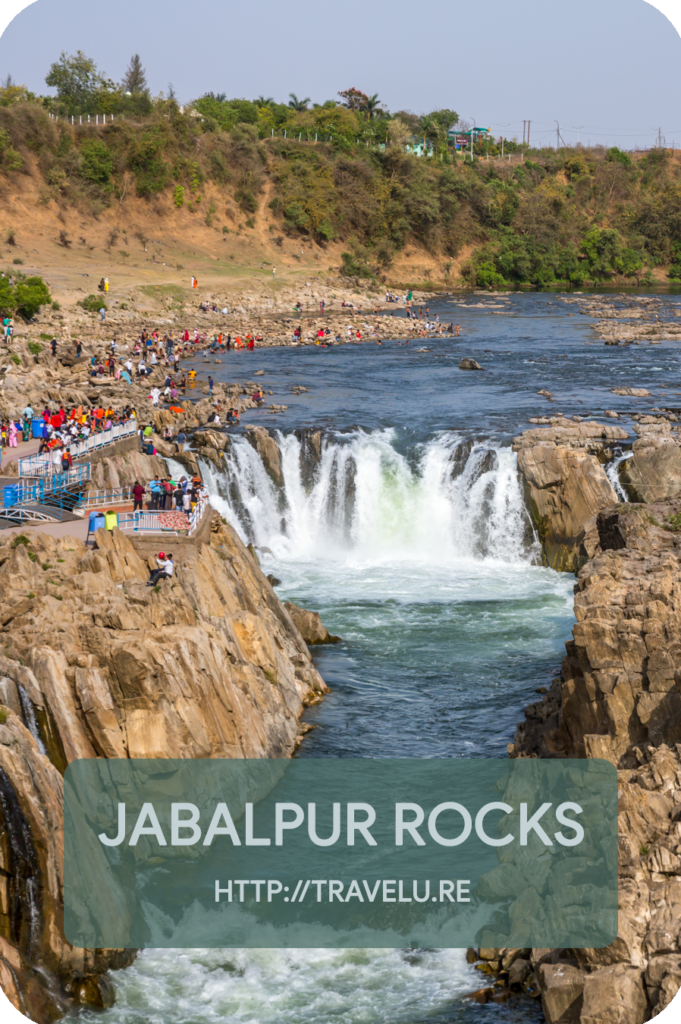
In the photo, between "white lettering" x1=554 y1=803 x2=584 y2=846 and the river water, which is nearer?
the river water

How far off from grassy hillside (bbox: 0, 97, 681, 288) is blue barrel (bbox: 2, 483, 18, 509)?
70454 mm

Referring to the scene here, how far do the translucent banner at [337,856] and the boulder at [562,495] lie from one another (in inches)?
697

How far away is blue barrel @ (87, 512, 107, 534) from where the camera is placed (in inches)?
1160

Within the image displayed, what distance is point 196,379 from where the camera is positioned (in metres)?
60.8

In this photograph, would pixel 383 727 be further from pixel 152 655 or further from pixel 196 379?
pixel 196 379

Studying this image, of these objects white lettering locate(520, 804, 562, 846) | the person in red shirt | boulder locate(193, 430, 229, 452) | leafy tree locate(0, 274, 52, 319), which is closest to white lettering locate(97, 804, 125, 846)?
white lettering locate(520, 804, 562, 846)

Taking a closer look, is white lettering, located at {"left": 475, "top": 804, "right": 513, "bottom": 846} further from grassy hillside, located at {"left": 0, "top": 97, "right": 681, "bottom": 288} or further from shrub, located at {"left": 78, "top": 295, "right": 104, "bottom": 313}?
grassy hillside, located at {"left": 0, "top": 97, "right": 681, "bottom": 288}

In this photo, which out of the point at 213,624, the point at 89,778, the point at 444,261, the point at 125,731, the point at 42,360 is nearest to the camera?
the point at 89,778

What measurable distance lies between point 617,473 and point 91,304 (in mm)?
45893

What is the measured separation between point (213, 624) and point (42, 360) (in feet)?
121

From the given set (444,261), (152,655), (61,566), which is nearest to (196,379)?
(61,566)

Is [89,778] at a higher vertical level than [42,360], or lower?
lower

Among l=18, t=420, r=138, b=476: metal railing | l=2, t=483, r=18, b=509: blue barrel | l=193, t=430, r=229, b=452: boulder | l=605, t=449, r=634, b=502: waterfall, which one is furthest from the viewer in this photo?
l=193, t=430, r=229, b=452: boulder

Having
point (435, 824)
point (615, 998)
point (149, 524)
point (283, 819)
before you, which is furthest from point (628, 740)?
point (149, 524)
